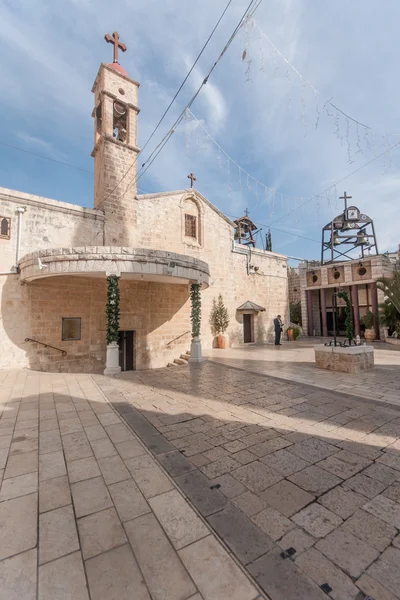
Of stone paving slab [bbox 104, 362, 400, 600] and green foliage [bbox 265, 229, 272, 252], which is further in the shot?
green foliage [bbox 265, 229, 272, 252]

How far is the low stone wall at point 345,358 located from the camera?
7.31 meters

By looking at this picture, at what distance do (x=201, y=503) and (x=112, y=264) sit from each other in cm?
669

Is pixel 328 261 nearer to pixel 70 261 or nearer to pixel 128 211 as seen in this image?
pixel 128 211

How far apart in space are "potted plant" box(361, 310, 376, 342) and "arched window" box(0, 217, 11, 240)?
18.5 m

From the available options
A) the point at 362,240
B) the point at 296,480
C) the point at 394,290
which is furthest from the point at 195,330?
the point at 362,240

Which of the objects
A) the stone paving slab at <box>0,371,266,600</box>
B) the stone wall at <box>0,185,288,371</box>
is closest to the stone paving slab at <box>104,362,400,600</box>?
the stone paving slab at <box>0,371,266,600</box>

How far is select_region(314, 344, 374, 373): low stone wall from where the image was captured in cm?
731

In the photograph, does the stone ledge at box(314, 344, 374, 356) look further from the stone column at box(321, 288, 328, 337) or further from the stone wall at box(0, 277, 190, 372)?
the stone column at box(321, 288, 328, 337)

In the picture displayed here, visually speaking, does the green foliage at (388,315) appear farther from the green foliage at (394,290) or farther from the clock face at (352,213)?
the clock face at (352,213)

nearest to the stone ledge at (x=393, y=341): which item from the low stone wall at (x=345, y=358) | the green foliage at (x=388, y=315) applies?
the green foliage at (x=388, y=315)

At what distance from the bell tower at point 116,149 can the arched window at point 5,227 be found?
3.24 meters

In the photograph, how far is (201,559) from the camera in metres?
1.77

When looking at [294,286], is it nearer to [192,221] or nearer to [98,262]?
[192,221]

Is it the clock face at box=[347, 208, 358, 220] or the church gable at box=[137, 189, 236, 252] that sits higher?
the clock face at box=[347, 208, 358, 220]
